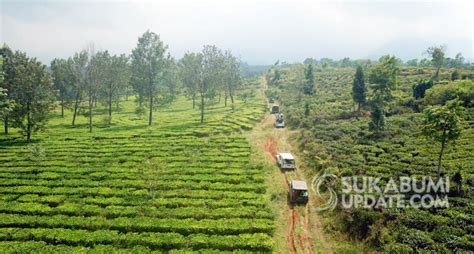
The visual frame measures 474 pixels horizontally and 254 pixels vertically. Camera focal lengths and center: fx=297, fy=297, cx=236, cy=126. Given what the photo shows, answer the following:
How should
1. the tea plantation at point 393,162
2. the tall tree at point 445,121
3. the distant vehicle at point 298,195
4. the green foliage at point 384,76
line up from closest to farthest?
the tea plantation at point 393,162, the tall tree at point 445,121, the distant vehicle at point 298,195, the green foliage at point 384,76

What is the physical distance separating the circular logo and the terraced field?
564 cm

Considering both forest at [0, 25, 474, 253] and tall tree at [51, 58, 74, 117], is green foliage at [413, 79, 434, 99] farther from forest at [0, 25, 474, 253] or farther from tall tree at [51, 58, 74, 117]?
tall tree at [51, 58, 74, 117]

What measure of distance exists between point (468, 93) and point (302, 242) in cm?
4280

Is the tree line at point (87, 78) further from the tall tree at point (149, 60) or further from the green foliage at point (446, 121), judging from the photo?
the green foliage at point (446, 121)

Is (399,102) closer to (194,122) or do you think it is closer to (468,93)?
(468,93)

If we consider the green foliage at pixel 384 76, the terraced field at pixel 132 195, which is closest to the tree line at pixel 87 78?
the terraced field at pixel 132 195

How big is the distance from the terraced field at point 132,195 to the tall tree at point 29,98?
10.9 feet

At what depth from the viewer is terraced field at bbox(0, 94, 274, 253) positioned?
909 inches

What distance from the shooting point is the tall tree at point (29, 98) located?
46.9 m

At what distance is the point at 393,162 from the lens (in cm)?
3316

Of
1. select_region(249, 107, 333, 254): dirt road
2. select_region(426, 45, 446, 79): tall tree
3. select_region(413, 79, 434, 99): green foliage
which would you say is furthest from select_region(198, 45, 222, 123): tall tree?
select_region(426, 45, 446, 79): tall tree

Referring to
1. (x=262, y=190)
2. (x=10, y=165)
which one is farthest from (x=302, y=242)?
(x=10, y=165)

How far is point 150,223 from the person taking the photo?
24.9 metres

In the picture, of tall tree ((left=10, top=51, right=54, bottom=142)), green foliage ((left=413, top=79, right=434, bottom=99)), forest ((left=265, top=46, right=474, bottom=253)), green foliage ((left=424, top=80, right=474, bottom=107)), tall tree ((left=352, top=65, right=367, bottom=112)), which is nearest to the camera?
forest ((left=265, top=46, right=474, bottom=253))
